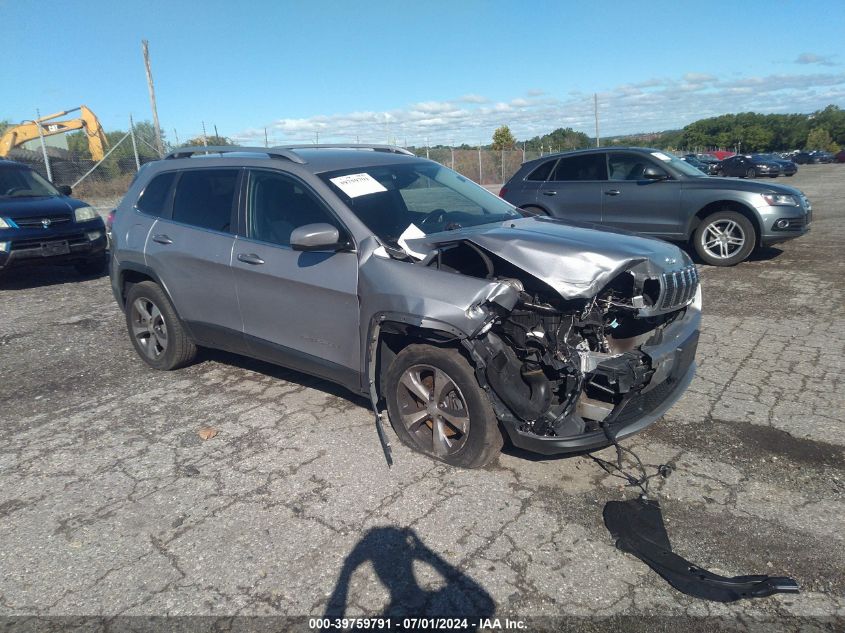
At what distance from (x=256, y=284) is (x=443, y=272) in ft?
5.18

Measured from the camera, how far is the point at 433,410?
3.72m

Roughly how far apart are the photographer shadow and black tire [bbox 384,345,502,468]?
2.17ft

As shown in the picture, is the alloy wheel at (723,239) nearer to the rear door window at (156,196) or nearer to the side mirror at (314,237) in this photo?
the side mirror at (314,237)

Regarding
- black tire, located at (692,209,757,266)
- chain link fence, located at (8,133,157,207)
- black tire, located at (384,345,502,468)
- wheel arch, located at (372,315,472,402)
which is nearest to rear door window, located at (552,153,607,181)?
black tire, located at (692,209,757,266)

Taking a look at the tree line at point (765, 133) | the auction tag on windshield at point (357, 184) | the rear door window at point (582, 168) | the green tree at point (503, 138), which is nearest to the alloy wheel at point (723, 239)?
the rear door window at point (582, 168)

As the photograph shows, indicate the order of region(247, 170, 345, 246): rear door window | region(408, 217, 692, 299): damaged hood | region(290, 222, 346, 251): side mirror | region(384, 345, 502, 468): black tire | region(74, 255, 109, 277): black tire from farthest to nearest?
region(74, 255, 109, 277): black tire < region(247, 170, 345, 246): rear door window < region(290, 222, 346, 251): side mirror < region(384, 345, 502, 468): black tire < region(408, 217, 692, 299): damaged hood

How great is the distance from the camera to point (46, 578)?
9.62ft

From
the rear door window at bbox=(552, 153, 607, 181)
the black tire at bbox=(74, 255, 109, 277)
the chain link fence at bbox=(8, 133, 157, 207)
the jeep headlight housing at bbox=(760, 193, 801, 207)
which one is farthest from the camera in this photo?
the chain link fence at bbox=(8, 133, 157, 207)

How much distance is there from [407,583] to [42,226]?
873 centimetres

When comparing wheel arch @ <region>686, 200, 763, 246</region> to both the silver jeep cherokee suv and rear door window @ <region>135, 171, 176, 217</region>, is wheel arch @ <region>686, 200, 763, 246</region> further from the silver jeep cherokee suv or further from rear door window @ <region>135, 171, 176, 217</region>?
rear door window @ <region>135, 171, 176, 217</region>

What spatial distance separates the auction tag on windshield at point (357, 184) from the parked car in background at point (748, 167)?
35.3 metres

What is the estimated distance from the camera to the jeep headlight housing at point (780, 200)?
8602mm

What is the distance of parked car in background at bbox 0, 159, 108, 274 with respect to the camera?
8.83 meters

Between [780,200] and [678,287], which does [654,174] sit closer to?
[780,200]
